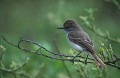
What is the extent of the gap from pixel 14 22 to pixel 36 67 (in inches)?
261

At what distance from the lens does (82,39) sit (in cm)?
859

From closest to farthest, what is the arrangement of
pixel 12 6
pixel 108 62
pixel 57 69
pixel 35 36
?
pixel 108 62 < pixel 57 69 < pixel 35 36 < pixel 12 6

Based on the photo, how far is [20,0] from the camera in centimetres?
1892

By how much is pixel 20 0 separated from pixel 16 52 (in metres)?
6.84

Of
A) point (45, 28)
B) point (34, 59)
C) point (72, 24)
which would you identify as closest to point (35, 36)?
point (45, 28)

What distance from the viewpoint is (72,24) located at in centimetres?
894

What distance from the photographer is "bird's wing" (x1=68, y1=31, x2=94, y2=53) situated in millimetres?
8325

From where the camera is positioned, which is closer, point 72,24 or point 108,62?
point 108,62

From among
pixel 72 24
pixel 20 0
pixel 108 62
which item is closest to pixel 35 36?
pixel 20 0

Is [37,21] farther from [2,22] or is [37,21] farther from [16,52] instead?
[16,52]

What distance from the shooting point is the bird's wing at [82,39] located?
27.3 ft

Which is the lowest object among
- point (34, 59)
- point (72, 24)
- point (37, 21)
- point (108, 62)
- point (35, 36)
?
point (108, 62)

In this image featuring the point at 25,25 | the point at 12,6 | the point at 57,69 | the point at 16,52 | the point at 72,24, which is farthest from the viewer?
the point at 12,6

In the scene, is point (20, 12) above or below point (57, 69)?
above
